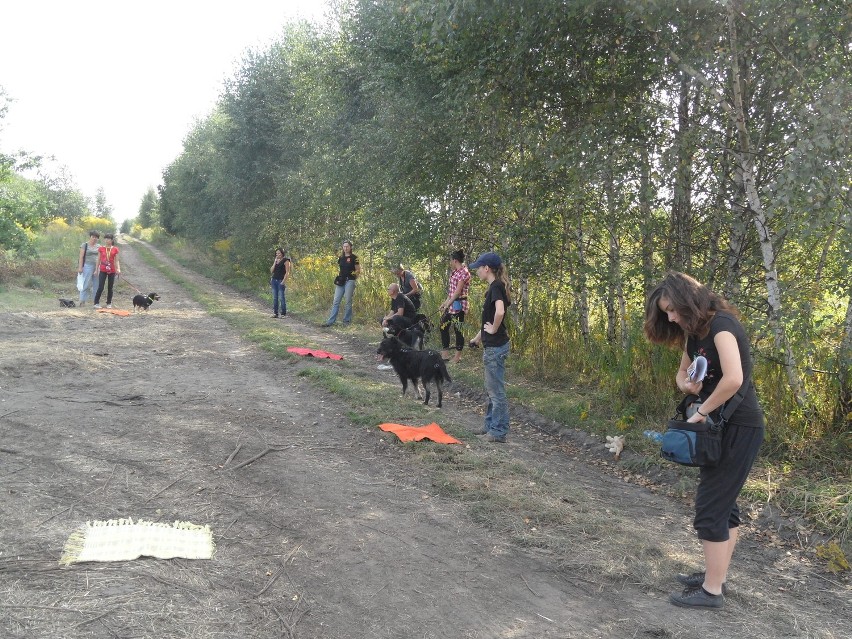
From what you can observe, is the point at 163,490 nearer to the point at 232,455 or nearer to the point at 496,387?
the point at 232,455

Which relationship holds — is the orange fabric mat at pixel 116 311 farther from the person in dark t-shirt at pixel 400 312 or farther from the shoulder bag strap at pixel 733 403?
the shoulder bag strap at pixel 733 403

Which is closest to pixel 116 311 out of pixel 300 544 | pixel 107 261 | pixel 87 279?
pixel 107 261

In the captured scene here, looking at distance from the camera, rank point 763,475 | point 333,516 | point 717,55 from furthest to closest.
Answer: point 717,55 → point 763,475 → point 333,516

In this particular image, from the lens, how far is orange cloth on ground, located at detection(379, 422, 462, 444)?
6691 millimetres

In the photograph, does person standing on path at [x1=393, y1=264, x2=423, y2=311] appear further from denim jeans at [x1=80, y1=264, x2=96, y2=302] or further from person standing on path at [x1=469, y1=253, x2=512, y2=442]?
denim jeans at [x1=80, y1=264, x2=96, y2=302]

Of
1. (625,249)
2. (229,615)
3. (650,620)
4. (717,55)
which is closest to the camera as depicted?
(229,615)

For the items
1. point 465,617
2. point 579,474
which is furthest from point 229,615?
point 579,474

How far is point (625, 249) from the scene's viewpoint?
830 centimetres

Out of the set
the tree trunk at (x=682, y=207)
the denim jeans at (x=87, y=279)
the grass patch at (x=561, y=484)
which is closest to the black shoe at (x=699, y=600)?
the grass patch at (x=561, y=484)

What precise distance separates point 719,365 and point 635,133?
14.1 feet

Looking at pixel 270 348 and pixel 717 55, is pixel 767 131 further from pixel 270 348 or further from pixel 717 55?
pixel 270 348

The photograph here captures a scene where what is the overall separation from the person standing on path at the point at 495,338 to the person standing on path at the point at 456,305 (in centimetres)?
338

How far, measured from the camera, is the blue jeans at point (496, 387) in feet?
23.1

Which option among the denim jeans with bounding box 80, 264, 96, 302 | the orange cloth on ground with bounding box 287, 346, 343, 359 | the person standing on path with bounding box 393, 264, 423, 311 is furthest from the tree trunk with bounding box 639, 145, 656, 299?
the denim jeans with bounding box 80, 264, 96, 302
